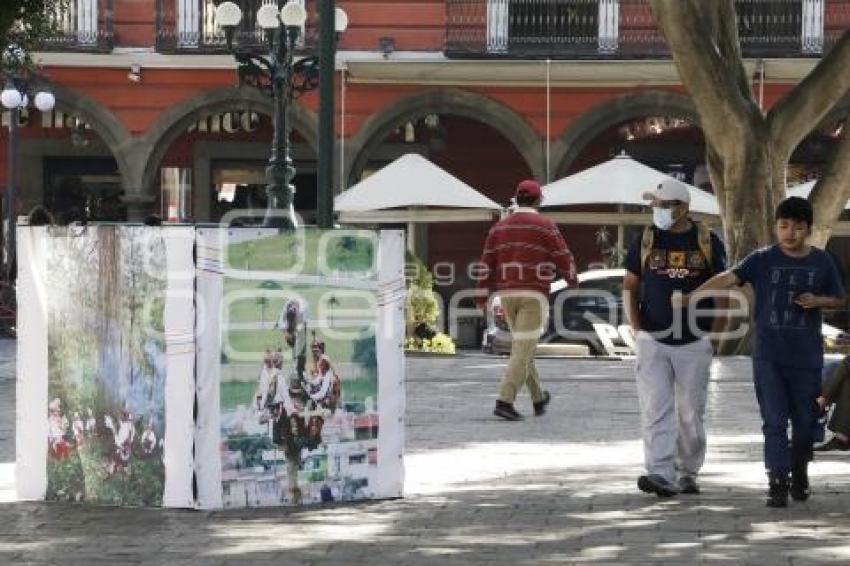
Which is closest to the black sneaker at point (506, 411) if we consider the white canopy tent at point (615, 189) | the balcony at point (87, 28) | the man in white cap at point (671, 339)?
the man in white cap at point (671, 339)

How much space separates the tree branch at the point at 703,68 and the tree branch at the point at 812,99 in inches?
18.0

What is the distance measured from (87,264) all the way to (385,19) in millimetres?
20659

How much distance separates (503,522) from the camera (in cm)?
868

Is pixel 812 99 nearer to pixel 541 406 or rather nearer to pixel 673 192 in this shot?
pixel 541 406

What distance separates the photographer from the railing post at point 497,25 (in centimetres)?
2881

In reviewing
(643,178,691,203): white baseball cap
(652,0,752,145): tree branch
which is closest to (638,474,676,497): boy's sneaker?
(643,178,691,203): white baseball cap

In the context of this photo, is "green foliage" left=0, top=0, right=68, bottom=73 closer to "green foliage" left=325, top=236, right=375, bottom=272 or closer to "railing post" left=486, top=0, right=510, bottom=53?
"green foliage" left=325, top=236, right=375, bottom=272

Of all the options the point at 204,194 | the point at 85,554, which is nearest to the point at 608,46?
the point at 204,194

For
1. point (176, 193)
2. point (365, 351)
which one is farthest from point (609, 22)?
point (365, 351)

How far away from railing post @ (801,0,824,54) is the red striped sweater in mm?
16383

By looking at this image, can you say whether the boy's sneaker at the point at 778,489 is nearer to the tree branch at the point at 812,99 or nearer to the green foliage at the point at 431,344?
the tree branch at the point at 812,99

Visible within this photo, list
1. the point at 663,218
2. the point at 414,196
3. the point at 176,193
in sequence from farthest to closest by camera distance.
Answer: the point at 176,193 < the point at 414,196 < the point at 663,218

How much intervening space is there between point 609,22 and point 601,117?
61.9 inches

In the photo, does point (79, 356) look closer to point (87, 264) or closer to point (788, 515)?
point (87, 264)
